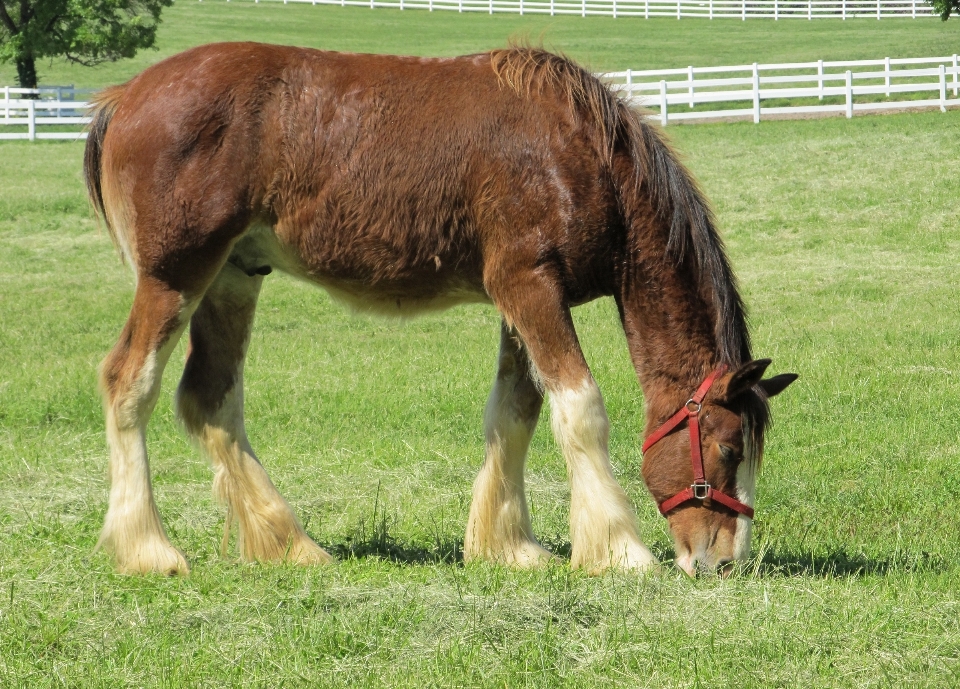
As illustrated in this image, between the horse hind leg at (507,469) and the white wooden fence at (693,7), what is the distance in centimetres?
5291

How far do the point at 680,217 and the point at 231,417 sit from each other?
2.38 m

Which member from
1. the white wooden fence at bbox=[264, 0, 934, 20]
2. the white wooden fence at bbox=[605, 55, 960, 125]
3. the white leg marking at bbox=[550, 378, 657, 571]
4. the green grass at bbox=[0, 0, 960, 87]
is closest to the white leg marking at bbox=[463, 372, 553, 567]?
the white leg marking at bbox=[550, 378, 657, 571]

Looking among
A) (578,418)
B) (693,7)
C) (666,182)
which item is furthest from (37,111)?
(693,7)

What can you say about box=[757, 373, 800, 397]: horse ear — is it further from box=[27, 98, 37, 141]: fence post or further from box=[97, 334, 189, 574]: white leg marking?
box=[27, 98, 37, 141]: fence post

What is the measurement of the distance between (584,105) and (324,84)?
47.0 inches

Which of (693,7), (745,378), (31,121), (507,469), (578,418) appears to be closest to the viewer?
(745,378)

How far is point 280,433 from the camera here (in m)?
8.24

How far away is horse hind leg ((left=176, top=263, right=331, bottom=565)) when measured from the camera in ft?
18.5

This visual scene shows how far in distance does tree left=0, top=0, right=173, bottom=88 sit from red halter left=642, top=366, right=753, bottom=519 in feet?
113

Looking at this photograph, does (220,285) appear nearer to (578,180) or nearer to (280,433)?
(578,180)

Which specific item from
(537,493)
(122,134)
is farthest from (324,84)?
(537,493)

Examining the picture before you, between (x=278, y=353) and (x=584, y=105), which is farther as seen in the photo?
(x=278, y=353)

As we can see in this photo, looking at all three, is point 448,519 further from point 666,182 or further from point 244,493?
point 666,182

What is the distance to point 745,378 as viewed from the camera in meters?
4.98
